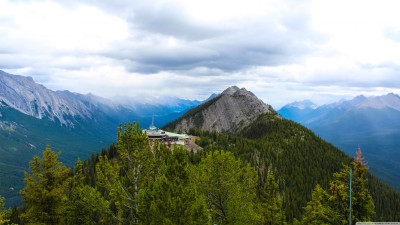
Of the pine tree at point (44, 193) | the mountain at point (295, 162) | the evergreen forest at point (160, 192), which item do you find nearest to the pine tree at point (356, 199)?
the evergreen forest at point (160, 192)

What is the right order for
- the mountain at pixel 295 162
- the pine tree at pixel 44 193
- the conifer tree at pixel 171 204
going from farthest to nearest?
1. the mountain at pixel 295 162
2. the pine tree at pixel 44 193
3. the conifer tree at pixel 171 204

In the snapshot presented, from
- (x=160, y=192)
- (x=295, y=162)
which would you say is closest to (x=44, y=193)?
(x=160, y=192)

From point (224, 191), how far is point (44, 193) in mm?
18878

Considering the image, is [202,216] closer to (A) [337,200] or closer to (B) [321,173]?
(A) [337,200]

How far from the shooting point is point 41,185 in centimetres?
2258

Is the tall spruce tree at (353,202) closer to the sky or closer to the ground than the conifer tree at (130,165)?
closer to the ground

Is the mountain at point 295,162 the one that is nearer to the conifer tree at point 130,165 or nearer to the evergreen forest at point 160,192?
the evergreen forest at point 160,192

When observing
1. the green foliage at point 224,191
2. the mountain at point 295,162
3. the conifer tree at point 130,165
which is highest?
the conifer tree at point 130,165

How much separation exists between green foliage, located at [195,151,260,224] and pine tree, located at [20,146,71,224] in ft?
49.2

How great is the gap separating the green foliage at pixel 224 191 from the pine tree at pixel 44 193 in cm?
1499

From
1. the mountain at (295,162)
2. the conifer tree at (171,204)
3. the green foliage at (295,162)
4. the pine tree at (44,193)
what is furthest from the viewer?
the mountain at (295,162)

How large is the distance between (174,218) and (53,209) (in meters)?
15.3

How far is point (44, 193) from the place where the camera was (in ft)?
73.2

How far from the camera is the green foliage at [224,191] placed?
78.1 feet
